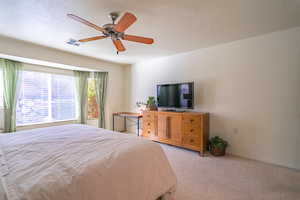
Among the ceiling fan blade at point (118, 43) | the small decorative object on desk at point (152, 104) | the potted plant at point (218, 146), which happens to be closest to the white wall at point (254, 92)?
the potted plant at point (218, 146)

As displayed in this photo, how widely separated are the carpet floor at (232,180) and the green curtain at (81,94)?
305cm

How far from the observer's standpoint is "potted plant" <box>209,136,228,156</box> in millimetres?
2971

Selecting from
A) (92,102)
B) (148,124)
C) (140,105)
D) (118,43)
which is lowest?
(148,124)

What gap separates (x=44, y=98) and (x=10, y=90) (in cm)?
74

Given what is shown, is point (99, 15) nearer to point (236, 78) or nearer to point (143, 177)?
point (143, 177)

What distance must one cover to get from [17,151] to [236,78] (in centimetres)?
367

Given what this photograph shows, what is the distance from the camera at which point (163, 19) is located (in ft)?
7.01

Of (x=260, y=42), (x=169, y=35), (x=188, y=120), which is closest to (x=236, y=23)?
(x=260, y=42)

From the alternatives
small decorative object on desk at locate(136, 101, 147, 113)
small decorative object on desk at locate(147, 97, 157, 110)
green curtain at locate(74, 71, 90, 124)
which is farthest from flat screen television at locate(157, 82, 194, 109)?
green curtain at locate(74, 71, 90, 124)

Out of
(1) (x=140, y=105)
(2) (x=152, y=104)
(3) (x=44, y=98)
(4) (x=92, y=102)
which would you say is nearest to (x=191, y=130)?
(2) (x=152, y=104)

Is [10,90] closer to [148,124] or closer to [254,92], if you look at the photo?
[148,124]

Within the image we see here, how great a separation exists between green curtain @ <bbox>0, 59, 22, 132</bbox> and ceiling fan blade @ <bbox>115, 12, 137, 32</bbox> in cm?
298

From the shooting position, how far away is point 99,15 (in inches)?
80.2

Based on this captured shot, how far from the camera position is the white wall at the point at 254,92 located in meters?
2.46
